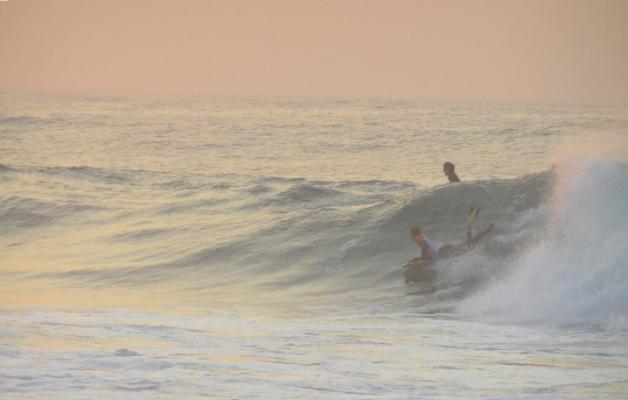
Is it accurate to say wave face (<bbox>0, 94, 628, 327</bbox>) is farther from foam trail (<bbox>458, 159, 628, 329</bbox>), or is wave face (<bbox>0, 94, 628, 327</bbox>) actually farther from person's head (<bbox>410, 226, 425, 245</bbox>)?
person's head (<bbox>410, 226, 425, 245</bbox>)

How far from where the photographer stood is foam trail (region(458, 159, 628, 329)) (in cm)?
1516

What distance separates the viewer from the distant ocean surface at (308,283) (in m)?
11.5

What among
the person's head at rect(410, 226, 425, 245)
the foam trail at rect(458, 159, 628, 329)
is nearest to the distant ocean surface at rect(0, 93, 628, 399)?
the foam trail at rect(458, 159, 628, 329)

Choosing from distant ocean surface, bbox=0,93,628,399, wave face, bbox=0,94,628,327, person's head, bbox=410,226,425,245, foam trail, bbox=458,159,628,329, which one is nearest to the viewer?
distant ocean surface, bbox=0,93,628,399

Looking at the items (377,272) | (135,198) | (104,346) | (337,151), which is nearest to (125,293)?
(377,272)

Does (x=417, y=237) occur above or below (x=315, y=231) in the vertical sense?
above

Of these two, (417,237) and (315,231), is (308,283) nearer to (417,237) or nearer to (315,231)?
(417,237)

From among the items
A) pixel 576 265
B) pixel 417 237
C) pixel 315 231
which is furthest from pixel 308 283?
pixel 576 265

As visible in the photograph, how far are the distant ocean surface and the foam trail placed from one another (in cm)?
4

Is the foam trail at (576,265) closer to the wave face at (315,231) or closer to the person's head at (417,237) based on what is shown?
the wave face at (315,231)

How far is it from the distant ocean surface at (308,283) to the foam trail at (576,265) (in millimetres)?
41

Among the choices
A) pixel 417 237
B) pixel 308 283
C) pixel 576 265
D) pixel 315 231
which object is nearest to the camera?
pixel 576 265

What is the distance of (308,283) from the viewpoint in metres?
19.5

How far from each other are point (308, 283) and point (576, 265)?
4677 mm
